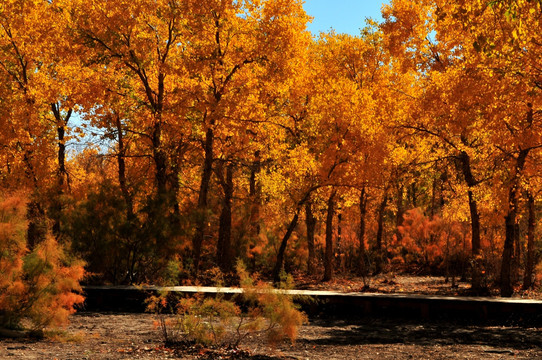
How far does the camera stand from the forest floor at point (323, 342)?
26.2 feet

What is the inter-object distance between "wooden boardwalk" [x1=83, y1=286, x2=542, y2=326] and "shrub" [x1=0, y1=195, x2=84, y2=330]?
2.96 metres

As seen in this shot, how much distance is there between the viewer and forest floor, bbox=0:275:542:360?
798 centimetres

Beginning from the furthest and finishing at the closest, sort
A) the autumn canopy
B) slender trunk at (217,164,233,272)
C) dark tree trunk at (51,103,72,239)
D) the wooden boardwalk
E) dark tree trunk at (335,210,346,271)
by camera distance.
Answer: dark tree trunk at (335,210,346,271) → slender trunk at (217,164,233,272) → dark tree trunk at (51,103,72,239) → the autumn canopy → the wooden boardwalk

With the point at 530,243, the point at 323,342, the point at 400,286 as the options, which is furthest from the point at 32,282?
the point at 530,243

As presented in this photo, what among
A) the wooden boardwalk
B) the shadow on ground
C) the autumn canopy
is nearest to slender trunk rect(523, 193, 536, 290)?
the autumn canopy

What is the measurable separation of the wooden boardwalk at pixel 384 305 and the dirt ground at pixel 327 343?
0.60 metres

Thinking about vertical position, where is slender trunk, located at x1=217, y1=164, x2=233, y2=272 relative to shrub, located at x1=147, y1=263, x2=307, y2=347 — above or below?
above

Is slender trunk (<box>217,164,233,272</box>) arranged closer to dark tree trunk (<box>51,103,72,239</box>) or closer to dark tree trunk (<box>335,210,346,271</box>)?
dark tree trunk (<box>51,103,72,239</box>)

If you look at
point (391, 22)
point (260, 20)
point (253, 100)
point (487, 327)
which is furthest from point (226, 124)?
point (487, 327)

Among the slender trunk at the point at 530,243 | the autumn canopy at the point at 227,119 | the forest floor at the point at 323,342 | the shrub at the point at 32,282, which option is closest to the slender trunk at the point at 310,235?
the autumn canopy at the point at 227,119

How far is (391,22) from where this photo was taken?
16688 millimetres

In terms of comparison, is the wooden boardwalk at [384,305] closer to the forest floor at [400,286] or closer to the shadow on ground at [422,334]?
the shadow on ground at [422,334]

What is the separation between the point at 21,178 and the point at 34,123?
171cm

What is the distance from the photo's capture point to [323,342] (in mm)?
9367
